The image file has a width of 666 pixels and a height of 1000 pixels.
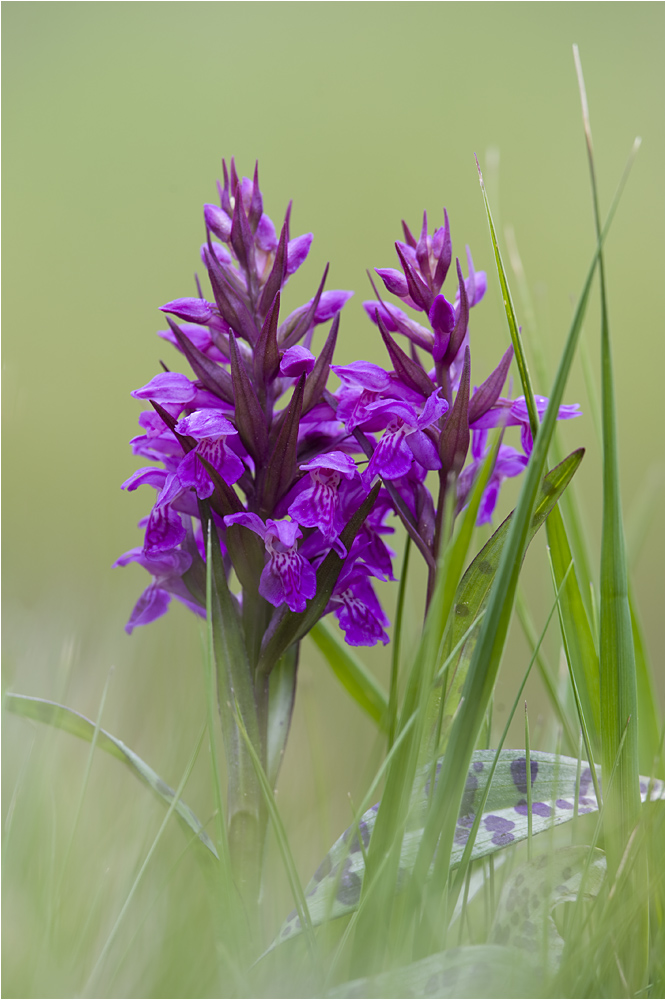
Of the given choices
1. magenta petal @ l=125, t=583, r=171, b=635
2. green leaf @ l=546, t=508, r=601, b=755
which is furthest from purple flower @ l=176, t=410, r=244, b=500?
green leaf @ l=546, t=508, r=601, b=755

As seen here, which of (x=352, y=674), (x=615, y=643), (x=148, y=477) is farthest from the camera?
(x=352, y=674)

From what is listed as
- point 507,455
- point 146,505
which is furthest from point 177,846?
point 146,505

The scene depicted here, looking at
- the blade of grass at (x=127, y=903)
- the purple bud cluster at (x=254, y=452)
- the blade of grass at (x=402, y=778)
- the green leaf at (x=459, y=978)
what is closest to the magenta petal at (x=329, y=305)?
the purple bud cluster at (x=254, y=452)

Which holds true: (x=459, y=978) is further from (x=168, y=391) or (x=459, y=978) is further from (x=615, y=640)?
(x=168, y=391)

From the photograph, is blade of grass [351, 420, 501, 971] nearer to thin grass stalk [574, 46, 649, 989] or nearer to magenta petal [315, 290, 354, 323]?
thin grass stalk [574, 46, 649, 989]

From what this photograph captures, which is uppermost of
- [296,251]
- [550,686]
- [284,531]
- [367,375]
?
[296,251]

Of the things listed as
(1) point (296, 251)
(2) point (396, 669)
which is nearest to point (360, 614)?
(2) point (396, 669)

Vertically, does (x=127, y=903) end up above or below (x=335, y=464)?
below
